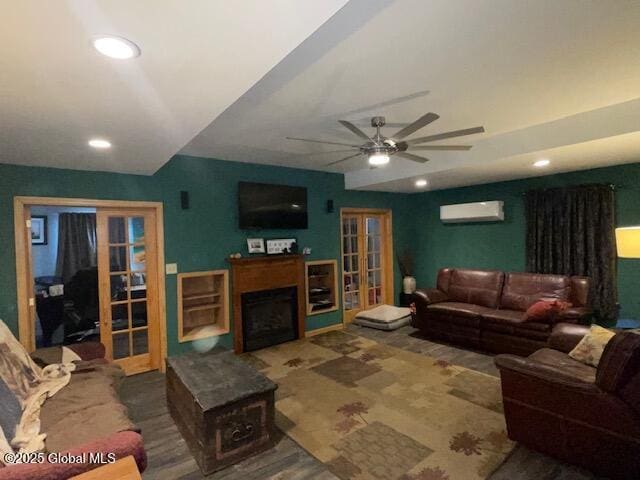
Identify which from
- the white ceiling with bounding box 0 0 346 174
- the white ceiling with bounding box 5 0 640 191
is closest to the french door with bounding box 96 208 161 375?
the white ceiling with bounding box 5 0 640 191

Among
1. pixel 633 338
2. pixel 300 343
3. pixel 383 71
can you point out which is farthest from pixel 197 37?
pixel 300 343

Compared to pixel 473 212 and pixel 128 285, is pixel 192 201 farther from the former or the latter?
pixel 473 212

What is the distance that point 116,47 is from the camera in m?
1.25

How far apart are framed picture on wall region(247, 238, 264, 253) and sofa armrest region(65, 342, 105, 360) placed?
199 centimetres

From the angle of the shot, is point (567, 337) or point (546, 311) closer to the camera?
point (567, 337)

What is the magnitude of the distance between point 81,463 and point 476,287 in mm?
4840

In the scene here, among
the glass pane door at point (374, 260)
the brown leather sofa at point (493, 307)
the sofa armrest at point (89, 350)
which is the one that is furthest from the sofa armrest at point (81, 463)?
the glass pane door at point (374, 260)

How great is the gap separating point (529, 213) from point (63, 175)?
5.96 metres

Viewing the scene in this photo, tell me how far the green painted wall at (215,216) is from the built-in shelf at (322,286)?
0.13 meters

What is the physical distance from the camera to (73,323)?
4445mm

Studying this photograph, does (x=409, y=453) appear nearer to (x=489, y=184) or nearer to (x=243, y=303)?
(x=243, y=303)

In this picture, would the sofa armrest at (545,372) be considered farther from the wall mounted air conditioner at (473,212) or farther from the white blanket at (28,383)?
the wall mounted air conditioner at (473,212)

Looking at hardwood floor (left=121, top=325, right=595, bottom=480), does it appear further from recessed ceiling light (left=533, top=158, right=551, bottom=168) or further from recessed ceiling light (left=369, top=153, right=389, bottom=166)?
recessed ceiling light (left=533, top=158, right=551, bottom=168)

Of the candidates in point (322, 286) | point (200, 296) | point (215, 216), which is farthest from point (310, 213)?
point (200, 296)
